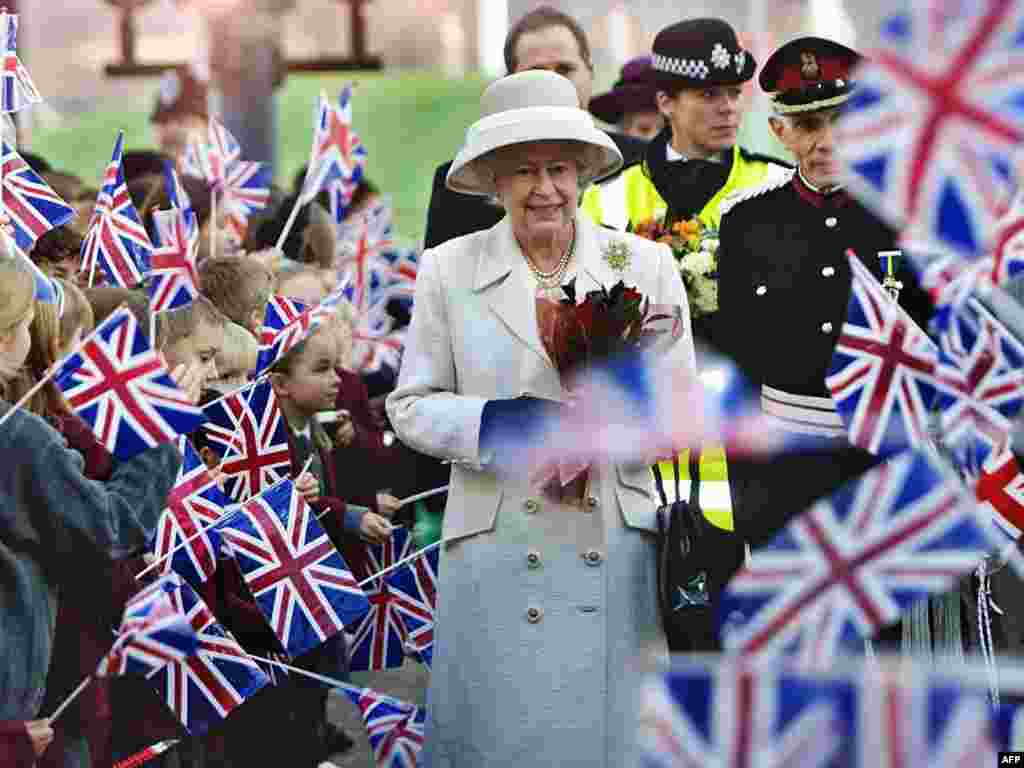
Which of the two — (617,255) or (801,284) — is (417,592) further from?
(617,255)

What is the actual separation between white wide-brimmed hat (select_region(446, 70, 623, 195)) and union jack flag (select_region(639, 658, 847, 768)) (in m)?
2.47

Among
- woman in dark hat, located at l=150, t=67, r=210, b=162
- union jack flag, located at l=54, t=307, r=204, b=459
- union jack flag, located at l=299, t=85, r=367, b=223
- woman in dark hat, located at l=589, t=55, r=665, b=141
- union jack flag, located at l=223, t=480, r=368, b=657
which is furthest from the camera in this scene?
woman in dark hat, located at l=150, t=67, r=210, b=162

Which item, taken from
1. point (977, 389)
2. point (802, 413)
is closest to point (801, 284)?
point (802, 413)

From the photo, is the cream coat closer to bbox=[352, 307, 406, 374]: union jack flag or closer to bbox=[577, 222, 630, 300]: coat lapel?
bbox=[577, 222, 630, 300]: coat lapel

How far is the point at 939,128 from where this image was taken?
13.1ft

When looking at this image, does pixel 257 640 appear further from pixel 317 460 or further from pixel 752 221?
pixel 752 221

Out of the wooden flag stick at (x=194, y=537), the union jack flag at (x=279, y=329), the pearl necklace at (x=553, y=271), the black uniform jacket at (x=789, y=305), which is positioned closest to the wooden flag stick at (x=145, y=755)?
the wooden flag stick at (x=194, y=537)

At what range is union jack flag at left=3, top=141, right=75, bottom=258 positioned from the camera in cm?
688

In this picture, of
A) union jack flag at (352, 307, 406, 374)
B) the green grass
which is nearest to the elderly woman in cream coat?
union jack flag at (352, 307, 406, 374)

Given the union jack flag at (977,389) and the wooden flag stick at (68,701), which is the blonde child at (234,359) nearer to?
the wooden flag stick at (68,701)

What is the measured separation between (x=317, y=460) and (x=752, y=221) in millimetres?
1650

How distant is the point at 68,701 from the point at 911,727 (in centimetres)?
236

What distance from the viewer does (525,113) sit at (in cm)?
618

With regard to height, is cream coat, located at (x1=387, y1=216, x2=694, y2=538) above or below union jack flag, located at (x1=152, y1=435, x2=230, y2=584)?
above
